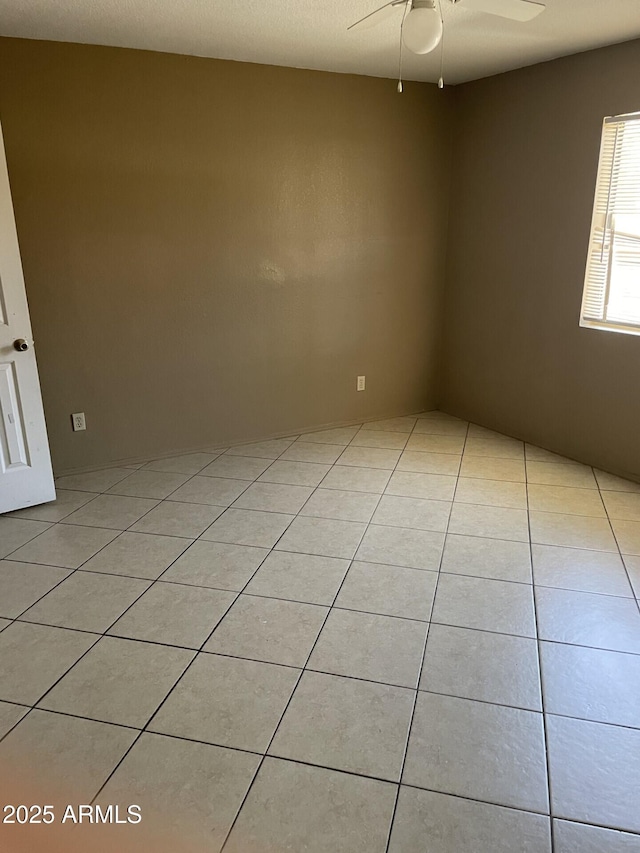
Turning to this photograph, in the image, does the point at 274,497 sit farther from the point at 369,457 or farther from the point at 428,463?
the point at 428,463

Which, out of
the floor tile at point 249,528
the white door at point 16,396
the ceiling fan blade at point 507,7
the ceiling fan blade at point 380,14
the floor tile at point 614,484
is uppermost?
the ceiling fan blade at point 380,14

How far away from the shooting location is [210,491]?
140 inches

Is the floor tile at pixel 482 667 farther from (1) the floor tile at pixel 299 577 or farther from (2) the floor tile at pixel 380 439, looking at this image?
(2) the floor tile at pixel 380 439

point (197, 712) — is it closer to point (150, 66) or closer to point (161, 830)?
point (161, 830)

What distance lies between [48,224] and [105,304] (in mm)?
516

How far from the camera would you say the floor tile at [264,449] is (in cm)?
416

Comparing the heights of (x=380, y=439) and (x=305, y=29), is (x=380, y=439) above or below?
below

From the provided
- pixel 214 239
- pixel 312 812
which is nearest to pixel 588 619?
pixel 312 812

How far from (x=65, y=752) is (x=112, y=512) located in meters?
1.64

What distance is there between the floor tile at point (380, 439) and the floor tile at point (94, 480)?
5.11ft

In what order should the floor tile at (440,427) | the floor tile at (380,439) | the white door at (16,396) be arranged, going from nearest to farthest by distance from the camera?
the white door at (16,396)
the floor tile at (380,439)
the floor tile at (440,427)

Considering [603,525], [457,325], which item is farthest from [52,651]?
[457,325]

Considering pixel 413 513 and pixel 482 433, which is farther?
pixel 482 433

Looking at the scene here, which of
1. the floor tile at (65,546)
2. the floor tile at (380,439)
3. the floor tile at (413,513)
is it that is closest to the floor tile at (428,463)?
the floor tile at (380,439)
